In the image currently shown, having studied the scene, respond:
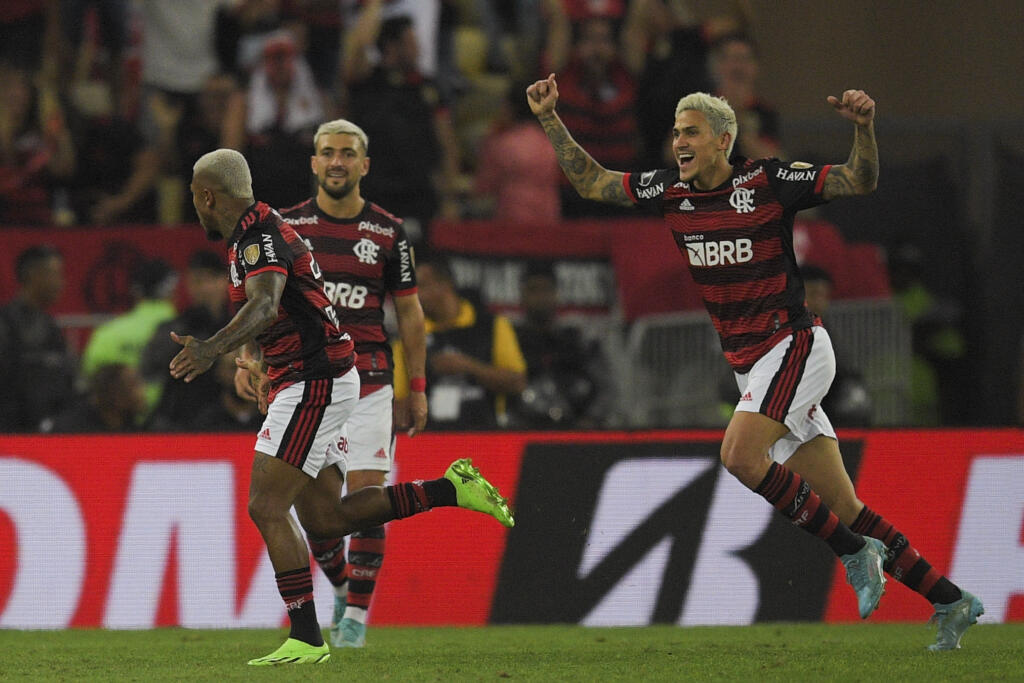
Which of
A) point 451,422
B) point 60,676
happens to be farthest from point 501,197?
point 60,676

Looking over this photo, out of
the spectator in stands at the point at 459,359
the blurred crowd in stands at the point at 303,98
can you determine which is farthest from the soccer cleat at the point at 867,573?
the blurred crowd in stands at the point at 303,98

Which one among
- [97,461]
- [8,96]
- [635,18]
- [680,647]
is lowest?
[680,647]

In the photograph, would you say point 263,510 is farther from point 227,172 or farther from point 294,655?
point 227,172

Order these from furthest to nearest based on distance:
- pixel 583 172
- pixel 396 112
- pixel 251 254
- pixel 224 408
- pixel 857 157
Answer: pixel 396 112 < pixel 224 408 < pixel 583 172 < pixel 857 157 < pixel 251 254

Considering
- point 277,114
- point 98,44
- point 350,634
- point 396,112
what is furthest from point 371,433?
point 98,44

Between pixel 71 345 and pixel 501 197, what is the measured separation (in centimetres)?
374

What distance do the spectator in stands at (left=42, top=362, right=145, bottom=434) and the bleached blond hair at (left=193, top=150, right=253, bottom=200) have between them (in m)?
4.30

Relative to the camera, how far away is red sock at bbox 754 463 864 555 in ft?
25.6

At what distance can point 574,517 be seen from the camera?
10.3m

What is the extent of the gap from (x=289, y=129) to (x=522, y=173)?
6.42 ft

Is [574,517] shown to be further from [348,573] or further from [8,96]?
[8,96]

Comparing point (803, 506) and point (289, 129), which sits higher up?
point (289, 129)

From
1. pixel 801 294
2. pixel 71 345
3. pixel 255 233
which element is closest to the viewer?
pixel 255 233

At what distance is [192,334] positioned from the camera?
11.7 meters
